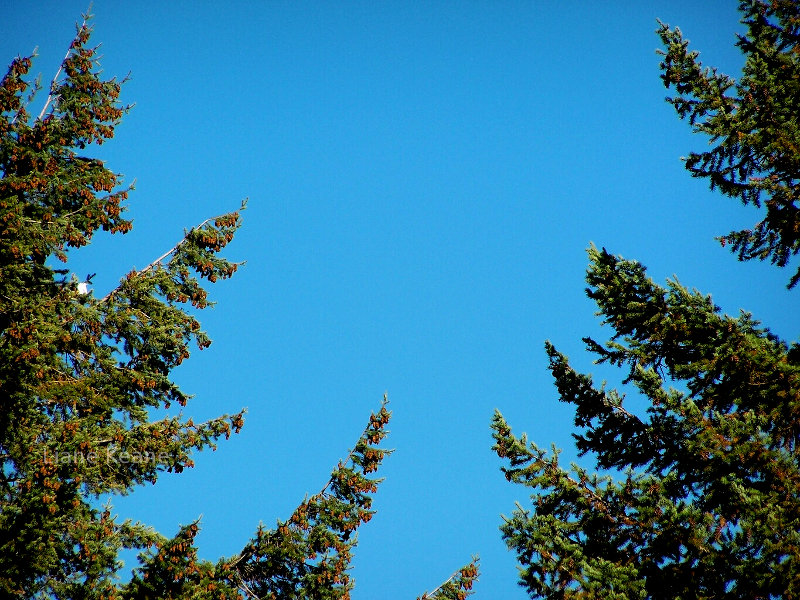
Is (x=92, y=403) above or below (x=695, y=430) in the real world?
above

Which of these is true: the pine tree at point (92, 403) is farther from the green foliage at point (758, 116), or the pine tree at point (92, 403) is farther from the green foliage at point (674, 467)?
the green foliage at point (758, 116)

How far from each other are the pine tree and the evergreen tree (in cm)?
246

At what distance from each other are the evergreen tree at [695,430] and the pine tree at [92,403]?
2464 mm

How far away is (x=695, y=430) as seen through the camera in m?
9.65

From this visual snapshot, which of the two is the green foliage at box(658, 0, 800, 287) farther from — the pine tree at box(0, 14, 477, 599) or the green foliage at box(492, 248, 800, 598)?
the pine tree at box(0, 14, 477, 599)

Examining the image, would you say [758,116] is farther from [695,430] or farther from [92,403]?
[92,403]

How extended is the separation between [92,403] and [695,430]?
9917mm

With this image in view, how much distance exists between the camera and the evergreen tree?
856 centimetres

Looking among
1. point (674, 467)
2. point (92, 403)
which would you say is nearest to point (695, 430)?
point (674, 467)

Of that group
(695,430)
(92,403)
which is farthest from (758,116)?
(92,403)

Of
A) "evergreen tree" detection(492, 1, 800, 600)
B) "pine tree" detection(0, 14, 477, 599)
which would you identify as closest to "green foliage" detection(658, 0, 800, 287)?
"evergreen tree" detection(492, 1, 800, 600)

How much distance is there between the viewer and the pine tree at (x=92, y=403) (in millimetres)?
9336

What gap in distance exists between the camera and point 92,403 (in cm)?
1230

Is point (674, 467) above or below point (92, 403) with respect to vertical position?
below
